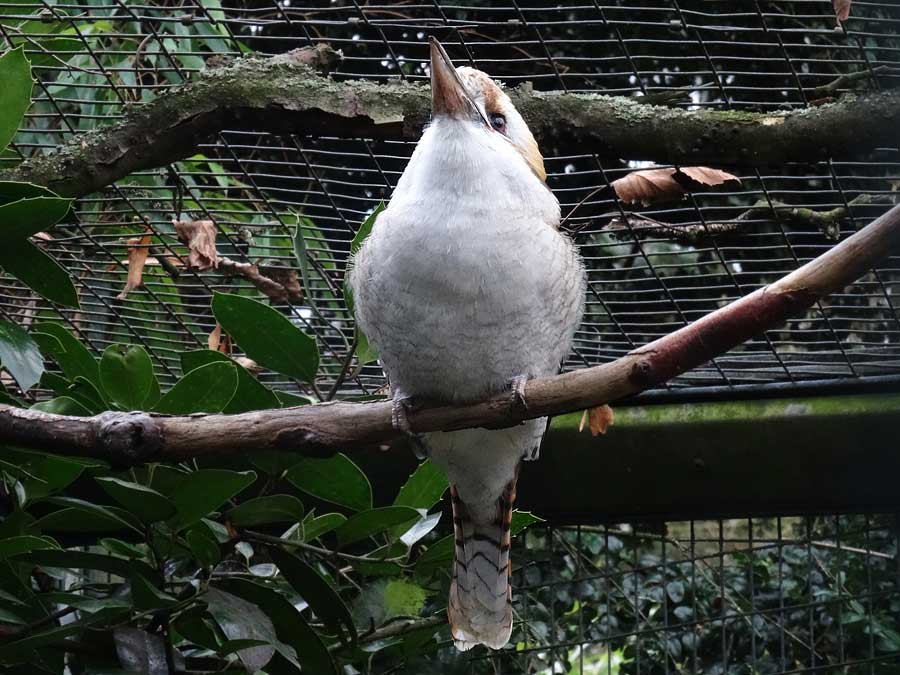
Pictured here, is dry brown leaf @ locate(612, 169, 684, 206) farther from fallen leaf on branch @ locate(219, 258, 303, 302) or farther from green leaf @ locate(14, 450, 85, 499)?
green leaf @ locate(14, 450, 85, 499)

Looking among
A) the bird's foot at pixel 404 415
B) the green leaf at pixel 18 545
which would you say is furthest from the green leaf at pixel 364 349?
the green leaf at pixel 18 545

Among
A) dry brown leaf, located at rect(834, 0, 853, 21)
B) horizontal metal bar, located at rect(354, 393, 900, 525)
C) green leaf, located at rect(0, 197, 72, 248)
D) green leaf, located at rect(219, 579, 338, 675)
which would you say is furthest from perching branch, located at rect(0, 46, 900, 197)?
green leaf, located at rect(219, 579, 338, 675)

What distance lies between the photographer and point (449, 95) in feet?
5.99

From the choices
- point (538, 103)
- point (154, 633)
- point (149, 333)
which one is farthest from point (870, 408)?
point (149, 333)

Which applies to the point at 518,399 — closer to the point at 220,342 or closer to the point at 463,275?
the point at 463,275

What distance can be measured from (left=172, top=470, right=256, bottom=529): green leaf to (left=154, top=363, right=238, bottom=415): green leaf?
0.14 meters

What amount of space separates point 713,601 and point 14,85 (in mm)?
2016

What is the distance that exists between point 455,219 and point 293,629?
0.79m

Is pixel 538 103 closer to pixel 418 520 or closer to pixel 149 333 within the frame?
pixel 418 520

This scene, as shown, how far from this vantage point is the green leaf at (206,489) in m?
1.53

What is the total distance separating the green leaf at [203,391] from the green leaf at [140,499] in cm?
14

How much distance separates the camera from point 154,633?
1711mm

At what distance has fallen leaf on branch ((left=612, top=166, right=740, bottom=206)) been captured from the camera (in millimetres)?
1940

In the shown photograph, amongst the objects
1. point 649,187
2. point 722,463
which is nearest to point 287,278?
point 649,187
